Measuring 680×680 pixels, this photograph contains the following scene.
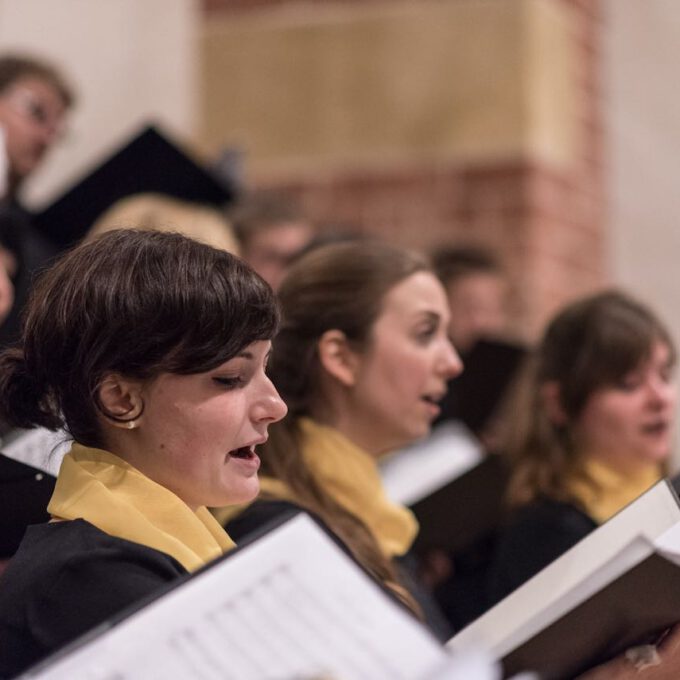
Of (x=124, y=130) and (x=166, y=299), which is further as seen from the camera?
(x=124, y=130)

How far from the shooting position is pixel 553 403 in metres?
3.49

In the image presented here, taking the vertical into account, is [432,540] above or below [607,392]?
below

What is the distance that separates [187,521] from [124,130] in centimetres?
419

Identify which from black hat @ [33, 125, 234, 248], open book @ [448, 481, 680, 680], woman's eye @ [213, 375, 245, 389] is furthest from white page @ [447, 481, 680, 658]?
black hat @ [33, 125, 234, 248]

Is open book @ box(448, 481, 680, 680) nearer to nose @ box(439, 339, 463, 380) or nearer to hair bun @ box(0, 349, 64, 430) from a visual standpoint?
hair bun @ box(0, 349, 64, 430)

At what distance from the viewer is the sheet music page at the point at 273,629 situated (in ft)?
4.42

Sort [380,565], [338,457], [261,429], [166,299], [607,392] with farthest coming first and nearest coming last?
[607,392] < [338,457] < [380,565] < [261,429] < [166,299]

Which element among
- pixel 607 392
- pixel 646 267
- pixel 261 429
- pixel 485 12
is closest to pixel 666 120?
pixel 646 267

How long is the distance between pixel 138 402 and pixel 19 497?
0.29 meters

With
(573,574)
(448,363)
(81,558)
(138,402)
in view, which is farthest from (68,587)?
(448,363)

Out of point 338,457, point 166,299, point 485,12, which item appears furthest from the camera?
point 485,12

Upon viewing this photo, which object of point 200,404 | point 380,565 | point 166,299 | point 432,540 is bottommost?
point 432,540

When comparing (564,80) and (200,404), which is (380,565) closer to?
(200,404)

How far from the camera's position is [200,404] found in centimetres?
188
